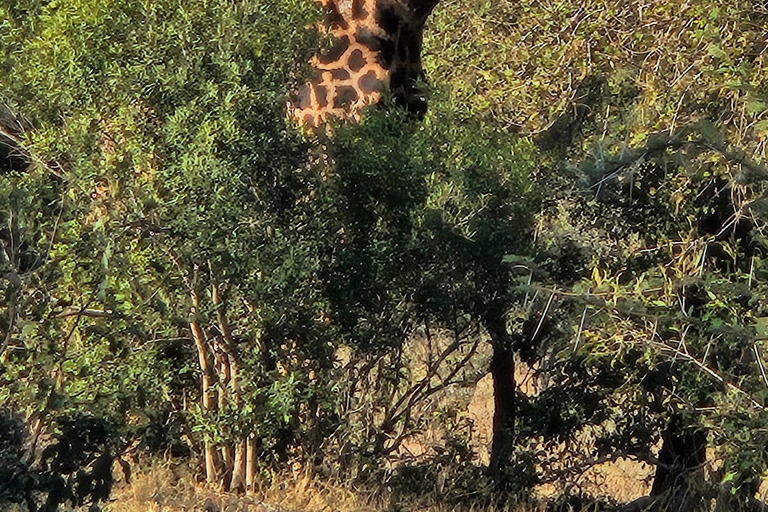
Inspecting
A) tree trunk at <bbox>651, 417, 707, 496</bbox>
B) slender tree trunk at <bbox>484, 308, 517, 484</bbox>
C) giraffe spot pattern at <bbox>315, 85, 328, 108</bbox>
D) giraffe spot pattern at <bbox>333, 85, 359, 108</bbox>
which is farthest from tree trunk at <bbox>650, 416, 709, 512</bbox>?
giraffe spot pattern at <bbox>315, 85, 328, 108</bbox>

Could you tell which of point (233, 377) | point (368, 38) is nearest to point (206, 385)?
point (233, 377)

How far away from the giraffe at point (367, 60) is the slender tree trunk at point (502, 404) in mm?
1670

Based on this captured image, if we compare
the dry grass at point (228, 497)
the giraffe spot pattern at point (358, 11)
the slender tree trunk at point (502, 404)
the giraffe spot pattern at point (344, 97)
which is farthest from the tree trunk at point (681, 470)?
the giraffe spot pattern at point (358, 11)

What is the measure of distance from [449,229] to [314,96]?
6.66 ft

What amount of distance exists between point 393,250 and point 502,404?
1.80m

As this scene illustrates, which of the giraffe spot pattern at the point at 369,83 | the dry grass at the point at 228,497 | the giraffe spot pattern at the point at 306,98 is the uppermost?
the giraffe spot pattern at the point at 369,83

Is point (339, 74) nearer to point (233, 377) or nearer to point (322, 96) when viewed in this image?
point (322, 96)

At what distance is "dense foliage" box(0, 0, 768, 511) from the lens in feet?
18.9

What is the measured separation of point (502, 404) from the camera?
769cm

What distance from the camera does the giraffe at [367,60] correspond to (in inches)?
314

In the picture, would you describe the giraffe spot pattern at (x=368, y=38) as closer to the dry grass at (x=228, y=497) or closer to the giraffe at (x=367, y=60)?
the giraffe at (x=367, y=60)

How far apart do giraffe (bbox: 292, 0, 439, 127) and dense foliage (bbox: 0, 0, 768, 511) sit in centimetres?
68

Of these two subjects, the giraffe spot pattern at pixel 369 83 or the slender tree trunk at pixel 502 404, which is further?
the giraffe spot pattern at pixel 369 83

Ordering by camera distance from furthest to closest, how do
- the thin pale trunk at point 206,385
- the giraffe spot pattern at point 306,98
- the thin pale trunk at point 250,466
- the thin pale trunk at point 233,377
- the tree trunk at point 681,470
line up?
the giraffe spot pattern at point 306,98 → the tree trunk at point 681,470 → the thin pale trunk at point 250,466 → the thin pale trunk at point 206,385 → the thin pale trunk at point 233,377
